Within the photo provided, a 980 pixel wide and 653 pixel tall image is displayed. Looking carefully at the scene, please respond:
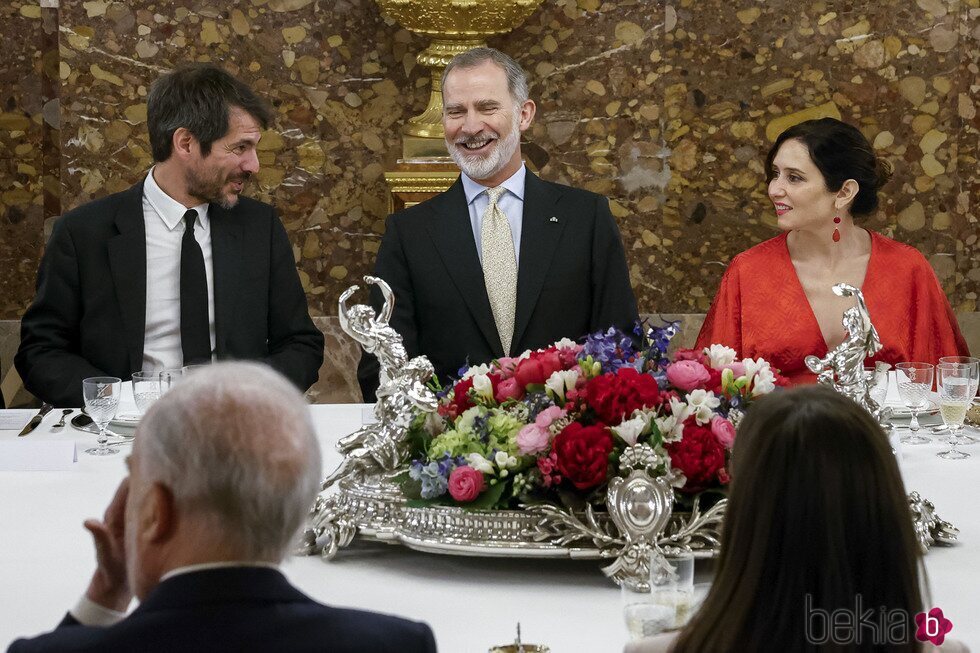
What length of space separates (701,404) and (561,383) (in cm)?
26

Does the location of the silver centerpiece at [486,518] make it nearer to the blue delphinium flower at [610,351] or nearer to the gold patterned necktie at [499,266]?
the blue delphinium flower at [610,351]

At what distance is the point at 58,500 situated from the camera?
2.87 m

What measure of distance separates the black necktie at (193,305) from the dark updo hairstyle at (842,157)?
204cm

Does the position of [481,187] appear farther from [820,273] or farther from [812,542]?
[812,542]

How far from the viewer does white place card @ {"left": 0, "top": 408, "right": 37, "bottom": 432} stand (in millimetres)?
3456

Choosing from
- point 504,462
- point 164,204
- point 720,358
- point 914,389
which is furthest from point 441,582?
point 164,204

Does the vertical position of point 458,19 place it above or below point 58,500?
above

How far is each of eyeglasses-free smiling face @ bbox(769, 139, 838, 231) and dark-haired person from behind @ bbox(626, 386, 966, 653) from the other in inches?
123

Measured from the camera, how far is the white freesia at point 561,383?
8.45 feet

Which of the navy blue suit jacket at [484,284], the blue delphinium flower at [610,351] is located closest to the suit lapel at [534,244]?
the navy blue suit jacket at [484,284]

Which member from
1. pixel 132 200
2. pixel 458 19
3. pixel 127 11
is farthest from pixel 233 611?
pixel 127 11

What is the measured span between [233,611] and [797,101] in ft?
16.1

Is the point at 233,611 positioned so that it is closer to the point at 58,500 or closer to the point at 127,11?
the point at 58,500

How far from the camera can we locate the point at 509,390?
2.68 metres
